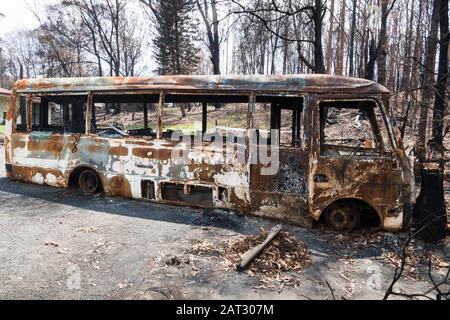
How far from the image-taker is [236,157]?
21.7 ft

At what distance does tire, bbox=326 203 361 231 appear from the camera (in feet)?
19.9

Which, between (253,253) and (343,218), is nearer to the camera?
(253,253)

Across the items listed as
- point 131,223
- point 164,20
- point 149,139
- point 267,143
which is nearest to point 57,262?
point 131,223

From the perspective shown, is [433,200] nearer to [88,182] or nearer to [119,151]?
[119,151]

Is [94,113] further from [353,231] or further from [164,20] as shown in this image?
[164,20]

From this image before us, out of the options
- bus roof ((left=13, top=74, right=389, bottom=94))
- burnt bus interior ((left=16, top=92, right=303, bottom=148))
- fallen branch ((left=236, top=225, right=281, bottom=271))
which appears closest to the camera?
fallen branch ((left=236, top=225, right=281, bottom=271))

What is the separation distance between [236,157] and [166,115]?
1731 mm

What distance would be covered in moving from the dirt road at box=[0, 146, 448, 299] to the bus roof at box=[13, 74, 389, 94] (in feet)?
7.46

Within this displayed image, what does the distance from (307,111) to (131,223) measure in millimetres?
3477

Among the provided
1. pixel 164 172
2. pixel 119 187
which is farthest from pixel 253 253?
pixel 119 187

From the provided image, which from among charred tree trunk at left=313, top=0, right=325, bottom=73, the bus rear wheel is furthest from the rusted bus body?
charred tree trunk at left=313, top=0, right=325, bottom=73

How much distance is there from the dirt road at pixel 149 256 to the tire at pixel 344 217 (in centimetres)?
19

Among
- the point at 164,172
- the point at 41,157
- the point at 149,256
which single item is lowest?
the point at 149,256

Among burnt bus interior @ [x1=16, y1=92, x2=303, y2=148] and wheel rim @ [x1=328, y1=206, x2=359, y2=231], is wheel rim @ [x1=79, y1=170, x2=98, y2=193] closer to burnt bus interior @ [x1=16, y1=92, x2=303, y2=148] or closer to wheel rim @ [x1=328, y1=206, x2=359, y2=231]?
burnt bus interior @ [x1=16, y1=92, x2=303, y2=148]
